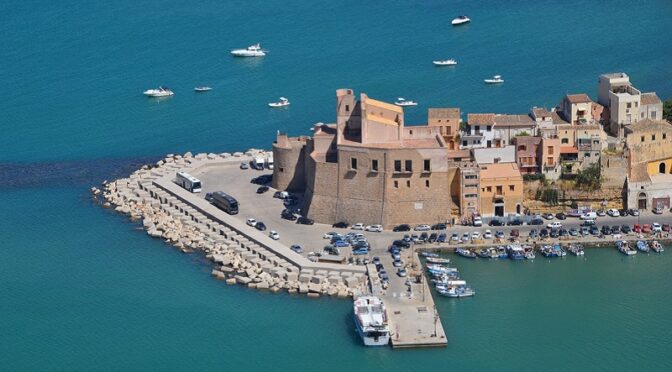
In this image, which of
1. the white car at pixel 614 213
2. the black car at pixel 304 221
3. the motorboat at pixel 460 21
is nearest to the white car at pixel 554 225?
the white car at pixel 614 213

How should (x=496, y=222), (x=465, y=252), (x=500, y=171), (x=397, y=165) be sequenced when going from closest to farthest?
Answer: (x=465, y=252)
(x=397, y=165)
(x=496, y=222)
(x=500, y=171)

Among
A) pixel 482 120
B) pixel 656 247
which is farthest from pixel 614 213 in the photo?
pixel 482 120

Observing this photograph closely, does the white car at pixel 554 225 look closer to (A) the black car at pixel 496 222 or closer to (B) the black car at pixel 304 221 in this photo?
(A) the black car at pixel 496 222

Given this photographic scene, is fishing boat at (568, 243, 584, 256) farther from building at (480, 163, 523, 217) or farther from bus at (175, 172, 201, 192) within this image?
bus at (175, 172, 201, 192)

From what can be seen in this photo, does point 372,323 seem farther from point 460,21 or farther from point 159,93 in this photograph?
point 460,21

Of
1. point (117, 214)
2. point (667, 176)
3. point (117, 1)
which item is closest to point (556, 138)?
point (667, 176)

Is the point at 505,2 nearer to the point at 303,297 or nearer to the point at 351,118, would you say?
the point at 351,118
